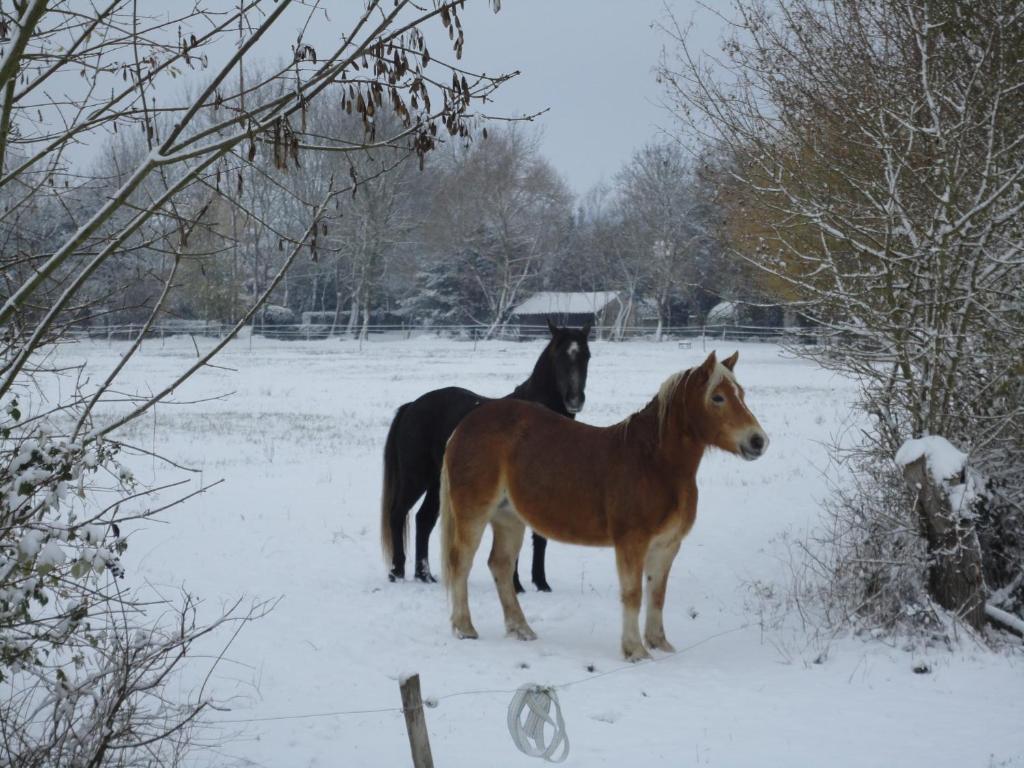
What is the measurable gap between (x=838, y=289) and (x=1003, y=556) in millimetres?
2052

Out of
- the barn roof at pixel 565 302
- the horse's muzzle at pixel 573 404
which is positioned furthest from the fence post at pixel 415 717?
the barn roof at pixel 565 302

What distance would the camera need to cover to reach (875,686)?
4816 millimetres

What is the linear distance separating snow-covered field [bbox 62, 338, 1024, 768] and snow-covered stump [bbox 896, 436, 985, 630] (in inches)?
14.3

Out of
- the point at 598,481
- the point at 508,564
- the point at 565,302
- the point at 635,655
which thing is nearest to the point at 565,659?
the point at 635,655

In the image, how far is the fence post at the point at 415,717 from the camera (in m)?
2.91

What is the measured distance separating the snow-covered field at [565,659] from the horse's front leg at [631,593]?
0.35 feet

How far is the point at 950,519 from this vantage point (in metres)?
5.37

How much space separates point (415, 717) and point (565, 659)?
96.7 inches

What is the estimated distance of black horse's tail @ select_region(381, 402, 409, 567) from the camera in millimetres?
6934

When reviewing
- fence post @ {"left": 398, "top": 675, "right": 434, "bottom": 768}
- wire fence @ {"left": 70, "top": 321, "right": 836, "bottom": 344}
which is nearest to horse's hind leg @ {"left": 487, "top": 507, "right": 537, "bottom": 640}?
fence post @ {"left": 398, "top": 675, "right": 434, "bottom": 768}

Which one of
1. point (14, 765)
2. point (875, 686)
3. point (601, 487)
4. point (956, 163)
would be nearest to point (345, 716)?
point (14, 765)

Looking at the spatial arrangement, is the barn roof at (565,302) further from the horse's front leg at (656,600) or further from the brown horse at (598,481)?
the horse's front leg at (656,600)

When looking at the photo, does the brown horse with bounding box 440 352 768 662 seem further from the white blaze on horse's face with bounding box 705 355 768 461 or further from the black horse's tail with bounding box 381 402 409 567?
the black horse's tail with bounding box 381 402 409 567

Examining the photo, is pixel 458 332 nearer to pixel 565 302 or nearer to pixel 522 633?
pixel 565 302
